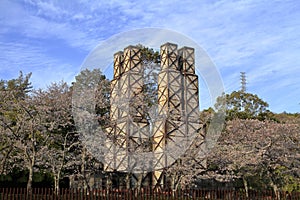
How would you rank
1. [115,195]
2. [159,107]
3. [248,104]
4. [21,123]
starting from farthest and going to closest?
[248,104] → [159,107] → [21,123] → [115,195]

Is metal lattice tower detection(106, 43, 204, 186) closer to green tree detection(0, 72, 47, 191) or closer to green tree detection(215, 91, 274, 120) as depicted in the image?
green tree detection(0, 72, 47, 191)

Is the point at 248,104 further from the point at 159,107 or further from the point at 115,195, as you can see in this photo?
the point at 115,195

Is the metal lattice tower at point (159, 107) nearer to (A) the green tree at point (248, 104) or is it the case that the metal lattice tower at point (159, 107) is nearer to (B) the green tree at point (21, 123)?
(B) the green tree at point (21, 123)

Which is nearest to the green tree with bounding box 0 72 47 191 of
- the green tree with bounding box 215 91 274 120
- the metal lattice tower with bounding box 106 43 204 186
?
the metal lattice tower with bounding box 106 43 204 186

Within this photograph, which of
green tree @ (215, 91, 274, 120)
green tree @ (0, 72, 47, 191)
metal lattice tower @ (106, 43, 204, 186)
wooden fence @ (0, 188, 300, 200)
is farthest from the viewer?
green tree @ (215, 91, 274, 120)

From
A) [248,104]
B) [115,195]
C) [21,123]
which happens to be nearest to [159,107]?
[115,195]

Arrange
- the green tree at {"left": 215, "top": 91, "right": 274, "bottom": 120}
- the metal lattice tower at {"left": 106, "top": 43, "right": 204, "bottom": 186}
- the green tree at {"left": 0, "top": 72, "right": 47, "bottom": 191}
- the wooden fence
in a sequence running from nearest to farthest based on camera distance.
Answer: the wooden fence < the green tree at {"left": 0, "top": 72, "right": 47, "bottom": 191} < the metal lattice tower at {"left": 106, "top": 43, "right": 204, "bottom": 186} < the green tree at {"left": 215, "top": 91, "right": 274, "bottom": 120}

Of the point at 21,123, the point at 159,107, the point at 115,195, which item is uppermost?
the point at 159,107

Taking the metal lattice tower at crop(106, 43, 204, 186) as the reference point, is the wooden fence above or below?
below

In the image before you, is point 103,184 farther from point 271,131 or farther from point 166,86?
point 271,131

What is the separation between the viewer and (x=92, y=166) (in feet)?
46.1

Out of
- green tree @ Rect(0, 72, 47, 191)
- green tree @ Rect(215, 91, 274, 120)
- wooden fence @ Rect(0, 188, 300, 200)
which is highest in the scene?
green tree @ Rect(215, 91, 274, 120)

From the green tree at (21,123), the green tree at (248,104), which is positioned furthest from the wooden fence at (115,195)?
the green tree at (248,104)

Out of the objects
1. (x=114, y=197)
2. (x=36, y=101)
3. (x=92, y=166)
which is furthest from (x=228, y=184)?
(x=36, y=101)
